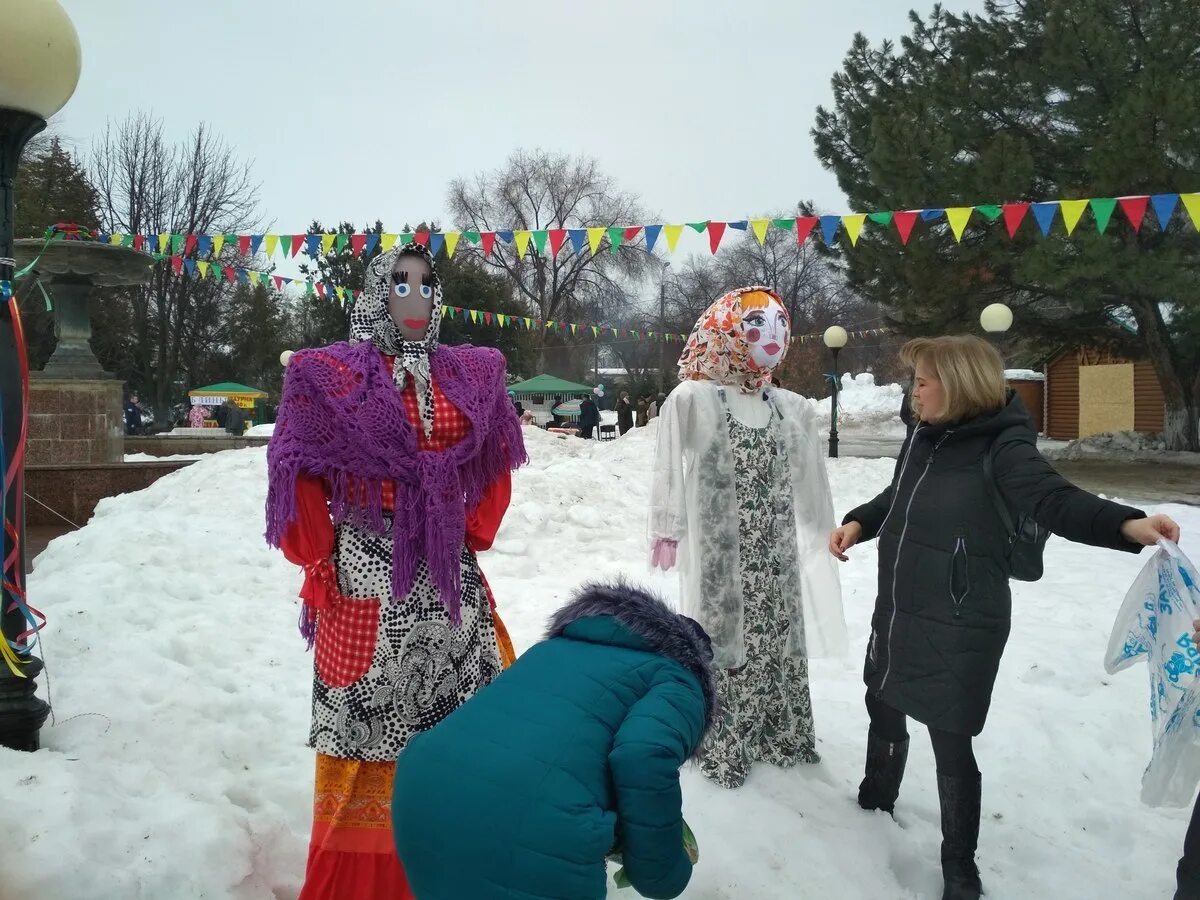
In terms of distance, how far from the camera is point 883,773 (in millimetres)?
3201

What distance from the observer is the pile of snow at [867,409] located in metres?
Result: 32.8

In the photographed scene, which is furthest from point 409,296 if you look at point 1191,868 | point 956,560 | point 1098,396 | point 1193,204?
point 1098,396

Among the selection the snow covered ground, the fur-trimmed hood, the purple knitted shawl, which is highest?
the purple knitted shawl

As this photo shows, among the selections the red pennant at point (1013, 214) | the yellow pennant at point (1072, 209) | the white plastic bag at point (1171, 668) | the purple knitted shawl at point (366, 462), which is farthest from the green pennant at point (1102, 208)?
the purple knitted shawl at point (366, 462)

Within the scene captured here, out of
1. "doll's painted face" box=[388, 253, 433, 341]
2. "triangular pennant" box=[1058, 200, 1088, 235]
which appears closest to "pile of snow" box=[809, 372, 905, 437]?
"triangular pennant" box=[1058, 200, 1088, 235]

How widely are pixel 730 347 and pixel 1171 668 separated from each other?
6.41 ft

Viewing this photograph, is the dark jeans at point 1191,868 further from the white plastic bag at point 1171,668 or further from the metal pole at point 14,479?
the metal pole at point 14,479

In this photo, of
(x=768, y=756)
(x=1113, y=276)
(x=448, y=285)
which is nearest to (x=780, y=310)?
(x=768, y=756)

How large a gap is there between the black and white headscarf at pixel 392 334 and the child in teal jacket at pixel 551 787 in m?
1.11

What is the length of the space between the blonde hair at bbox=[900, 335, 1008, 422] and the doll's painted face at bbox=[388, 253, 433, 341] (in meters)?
1.63

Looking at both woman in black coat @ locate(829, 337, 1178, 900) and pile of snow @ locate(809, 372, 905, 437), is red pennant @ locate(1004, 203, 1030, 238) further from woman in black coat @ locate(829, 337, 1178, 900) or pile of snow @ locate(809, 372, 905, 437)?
pile of snow @ locate(809, 372, 905, 437)

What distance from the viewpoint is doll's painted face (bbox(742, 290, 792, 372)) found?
359cm

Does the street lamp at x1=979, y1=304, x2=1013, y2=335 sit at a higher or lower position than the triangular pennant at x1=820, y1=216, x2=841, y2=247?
lower

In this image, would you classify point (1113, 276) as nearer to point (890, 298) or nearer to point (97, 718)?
point (890, 298)
